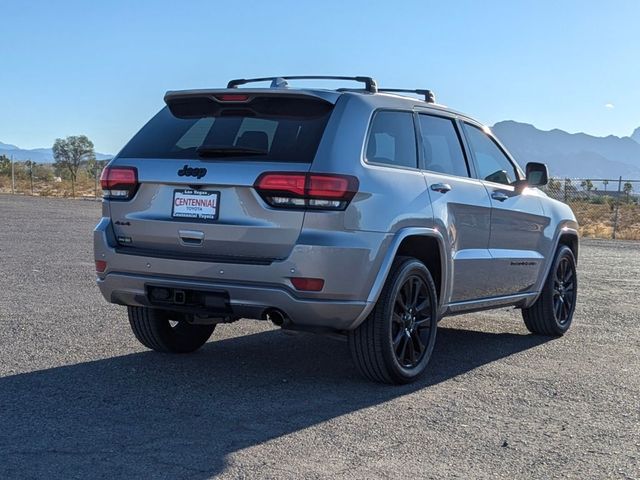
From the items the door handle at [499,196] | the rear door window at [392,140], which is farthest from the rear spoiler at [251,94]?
the door handle at [499,196]

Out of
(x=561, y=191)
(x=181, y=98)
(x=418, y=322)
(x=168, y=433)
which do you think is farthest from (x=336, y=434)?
(x=561, y=191)

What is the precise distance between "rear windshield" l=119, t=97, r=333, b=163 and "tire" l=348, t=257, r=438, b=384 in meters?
1.05

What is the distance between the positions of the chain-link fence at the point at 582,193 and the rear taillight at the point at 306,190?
2500 centimetres

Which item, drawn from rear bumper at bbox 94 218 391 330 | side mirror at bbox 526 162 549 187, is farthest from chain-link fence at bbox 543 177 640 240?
rear bumper at bbox 94 218 391 330

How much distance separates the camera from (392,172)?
5695mm

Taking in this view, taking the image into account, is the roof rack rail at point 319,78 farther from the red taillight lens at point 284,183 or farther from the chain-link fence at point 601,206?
the chain-link fence at point 601,206

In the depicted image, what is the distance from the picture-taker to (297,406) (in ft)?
→ 17.0

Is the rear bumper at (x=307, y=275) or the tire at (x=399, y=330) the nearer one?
the rear bumper at (x=307, y=275)

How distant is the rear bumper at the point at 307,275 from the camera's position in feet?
17.0

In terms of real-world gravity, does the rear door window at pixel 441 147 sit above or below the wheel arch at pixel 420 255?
above

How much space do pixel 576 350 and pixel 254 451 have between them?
415 centimetres

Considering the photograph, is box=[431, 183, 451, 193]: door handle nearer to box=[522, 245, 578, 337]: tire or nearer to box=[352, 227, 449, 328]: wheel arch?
box=[352, 227, 449, 328]: wheel arch

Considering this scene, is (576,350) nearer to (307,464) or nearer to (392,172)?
(392,172)

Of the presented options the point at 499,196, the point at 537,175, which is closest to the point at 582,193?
the point at 537,175
